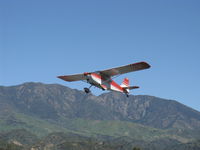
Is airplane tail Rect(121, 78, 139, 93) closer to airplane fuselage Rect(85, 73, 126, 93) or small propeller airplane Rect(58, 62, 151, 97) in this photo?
small propeller airplane Rect(58, 62, 151, 97)

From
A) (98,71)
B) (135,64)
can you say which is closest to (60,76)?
(98,71)

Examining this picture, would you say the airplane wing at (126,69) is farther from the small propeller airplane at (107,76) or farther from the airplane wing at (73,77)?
the airplane wing at (73,77)

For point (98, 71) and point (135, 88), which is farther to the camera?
point (135, 88)

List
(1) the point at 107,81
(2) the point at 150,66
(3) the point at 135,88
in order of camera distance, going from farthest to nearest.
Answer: (3) the point at 135,88, (1) the point at 107,81, (2) the point at 150,66

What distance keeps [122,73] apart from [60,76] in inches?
493

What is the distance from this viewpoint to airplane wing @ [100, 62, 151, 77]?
5453 centimetres

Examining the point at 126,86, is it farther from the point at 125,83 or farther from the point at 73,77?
the point at 73,77

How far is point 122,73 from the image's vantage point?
58.5 meters

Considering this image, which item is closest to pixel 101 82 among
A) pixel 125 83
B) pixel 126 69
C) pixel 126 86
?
pixel 126 69

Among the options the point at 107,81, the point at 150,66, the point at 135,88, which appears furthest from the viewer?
the point at 135,88

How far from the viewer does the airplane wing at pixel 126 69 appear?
2147 inches

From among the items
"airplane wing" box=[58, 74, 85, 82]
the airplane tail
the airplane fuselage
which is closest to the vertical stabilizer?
the airplane tail

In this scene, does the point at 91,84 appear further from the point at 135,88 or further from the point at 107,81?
the point at 135,88

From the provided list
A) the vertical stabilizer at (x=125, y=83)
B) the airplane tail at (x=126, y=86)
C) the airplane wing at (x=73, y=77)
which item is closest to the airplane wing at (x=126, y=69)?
the airplane tail at (x=126, y=86)
